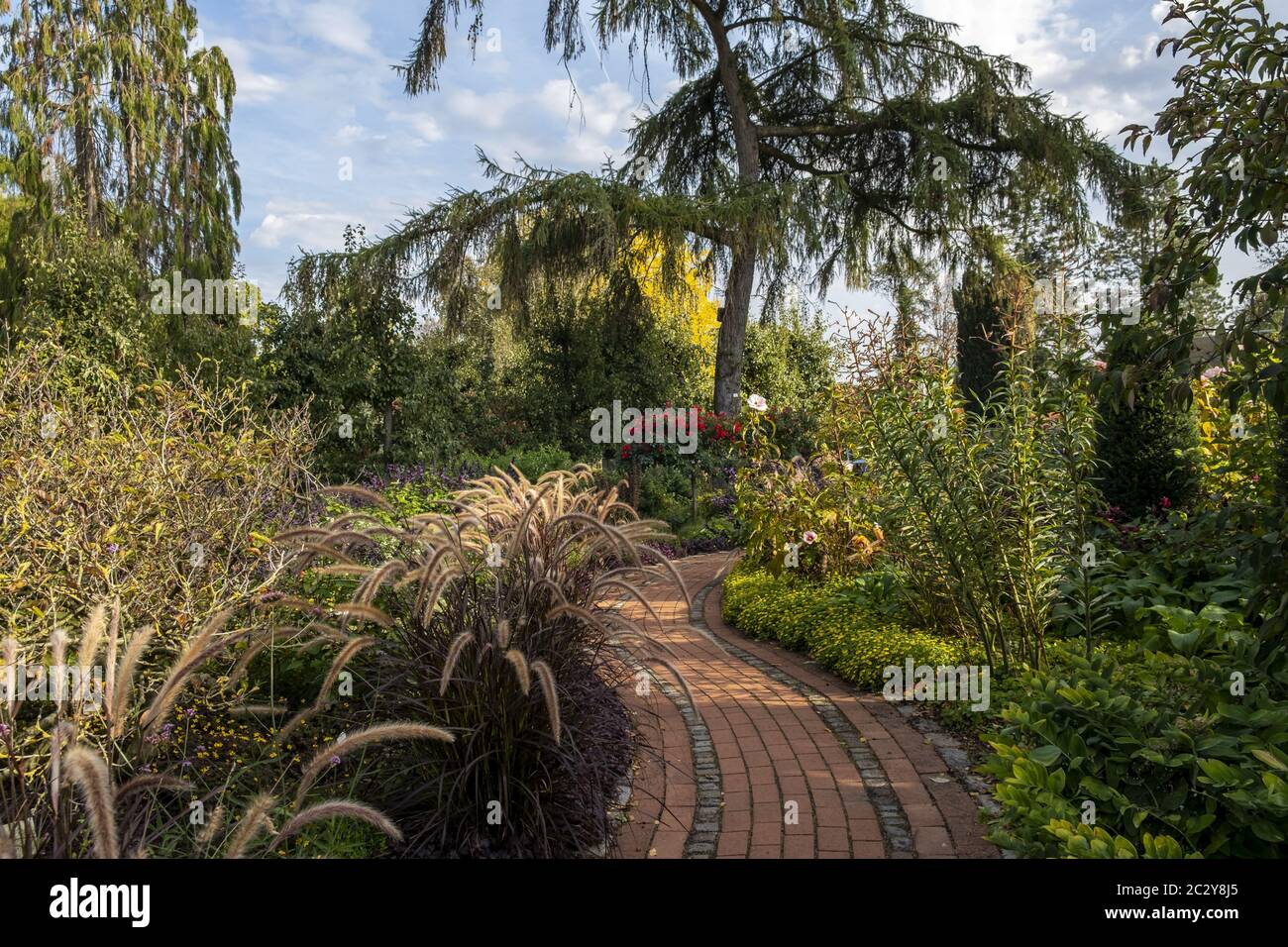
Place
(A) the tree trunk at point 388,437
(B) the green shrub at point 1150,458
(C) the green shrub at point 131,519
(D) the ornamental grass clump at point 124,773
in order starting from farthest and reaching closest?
(A) the tree trunk at point 388,437 < (B) the green shrub at point 1150,458 < (C) the green shrub at point 131,519 < (D) the ornamental grass clump at point 124,773

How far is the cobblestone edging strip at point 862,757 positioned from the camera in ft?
10.5

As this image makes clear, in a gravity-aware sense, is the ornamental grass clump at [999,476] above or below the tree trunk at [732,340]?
below

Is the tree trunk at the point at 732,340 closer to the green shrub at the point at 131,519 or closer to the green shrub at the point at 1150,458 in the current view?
the green shrub at the point at 1150,458

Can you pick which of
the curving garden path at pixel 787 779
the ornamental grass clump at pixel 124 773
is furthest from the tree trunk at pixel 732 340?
the ornamental grass clump at pixel 124 773

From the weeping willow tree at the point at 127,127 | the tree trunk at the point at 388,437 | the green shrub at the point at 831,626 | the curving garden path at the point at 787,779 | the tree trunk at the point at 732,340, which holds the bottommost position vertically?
the curving garden path at the point at 787,779

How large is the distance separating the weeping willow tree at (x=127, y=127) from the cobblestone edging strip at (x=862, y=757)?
13.1 metres

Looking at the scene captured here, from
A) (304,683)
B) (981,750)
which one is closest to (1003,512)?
(981,750)

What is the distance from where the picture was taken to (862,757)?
397cm

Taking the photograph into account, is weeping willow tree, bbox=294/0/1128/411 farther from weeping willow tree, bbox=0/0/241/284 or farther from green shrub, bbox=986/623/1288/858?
green shrub, bbox=986/623/1288/858

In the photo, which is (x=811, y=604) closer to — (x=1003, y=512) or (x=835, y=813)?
(x=1003, y=512)

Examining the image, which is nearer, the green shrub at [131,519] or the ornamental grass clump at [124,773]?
the ornamental grass clump at [124,773]

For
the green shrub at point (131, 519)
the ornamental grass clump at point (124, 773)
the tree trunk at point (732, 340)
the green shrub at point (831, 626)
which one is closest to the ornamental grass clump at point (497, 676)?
the ornamental grass clump at point (124, 773)

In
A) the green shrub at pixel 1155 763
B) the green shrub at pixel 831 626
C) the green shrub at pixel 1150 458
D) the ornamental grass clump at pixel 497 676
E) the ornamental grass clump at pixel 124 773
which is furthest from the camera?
the green shrub at pixel 1150 458

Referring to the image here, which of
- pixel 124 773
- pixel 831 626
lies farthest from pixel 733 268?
pixel 124 773
